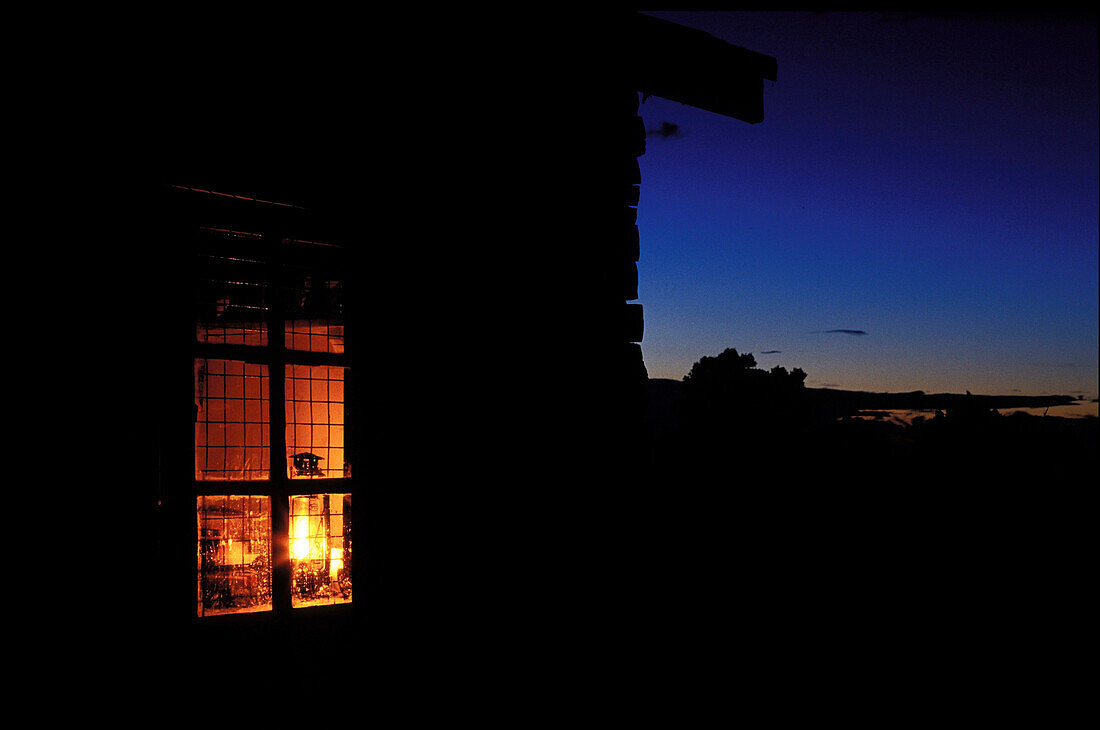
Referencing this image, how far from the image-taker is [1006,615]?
6.40m

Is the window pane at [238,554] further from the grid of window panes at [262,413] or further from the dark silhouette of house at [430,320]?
the dark silhouette of house at [430,320]

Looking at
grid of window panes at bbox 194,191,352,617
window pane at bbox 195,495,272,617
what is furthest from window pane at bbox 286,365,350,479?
window pane at bbox 195,495,272,617

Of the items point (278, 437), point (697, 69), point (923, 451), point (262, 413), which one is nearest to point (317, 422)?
point (262, 413)

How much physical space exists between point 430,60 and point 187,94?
3.32ft

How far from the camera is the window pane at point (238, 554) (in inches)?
197

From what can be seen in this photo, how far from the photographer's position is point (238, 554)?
→ 6.05 m

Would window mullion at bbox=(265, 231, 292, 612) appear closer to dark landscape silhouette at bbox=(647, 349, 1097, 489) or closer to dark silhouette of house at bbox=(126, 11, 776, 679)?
dark silhouette of house at bbox=(126, 11, 776, 679)

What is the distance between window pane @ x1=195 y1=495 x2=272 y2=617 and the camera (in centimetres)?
500

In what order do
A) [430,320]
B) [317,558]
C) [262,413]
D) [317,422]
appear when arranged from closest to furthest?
[430,320] → [317,558] → [262,413] → [317,422]

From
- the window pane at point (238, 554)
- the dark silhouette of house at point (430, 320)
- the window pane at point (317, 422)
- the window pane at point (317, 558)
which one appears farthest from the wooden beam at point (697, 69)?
the window pane at point (238, 554)

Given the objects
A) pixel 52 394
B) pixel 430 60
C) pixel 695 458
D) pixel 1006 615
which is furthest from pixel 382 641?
pixel 695 458

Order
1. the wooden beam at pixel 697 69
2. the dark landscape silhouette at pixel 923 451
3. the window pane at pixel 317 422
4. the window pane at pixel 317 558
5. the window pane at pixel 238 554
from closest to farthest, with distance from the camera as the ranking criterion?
Answer: the wooden beam at pixel 697 69 < the window pane at pixel 238 554 < the window pane at pixel 317 558 < the window pane at pixel 317 422 < the dark landscape silhouette at pixel 923 451

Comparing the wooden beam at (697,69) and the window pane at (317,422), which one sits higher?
the wooden beam at (697,69)

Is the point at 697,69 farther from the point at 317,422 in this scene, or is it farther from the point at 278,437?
the point at 317,422
